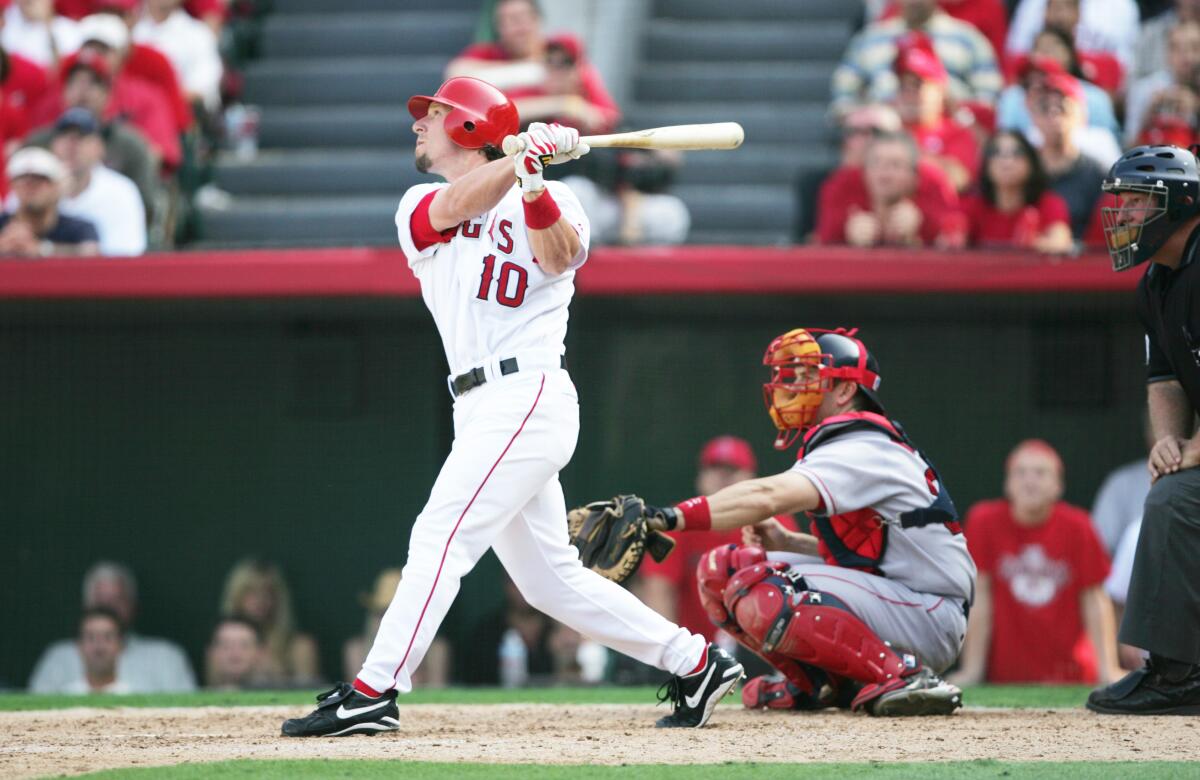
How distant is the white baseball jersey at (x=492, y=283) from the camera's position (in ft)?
14.0

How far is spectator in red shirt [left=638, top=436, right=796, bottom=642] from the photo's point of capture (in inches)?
277

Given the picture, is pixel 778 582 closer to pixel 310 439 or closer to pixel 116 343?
pixel 310 439

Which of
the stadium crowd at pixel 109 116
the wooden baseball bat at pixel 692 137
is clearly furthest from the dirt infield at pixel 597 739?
the stadium crowd at pixel 109 116

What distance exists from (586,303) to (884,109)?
5.82ft

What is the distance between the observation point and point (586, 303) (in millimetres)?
7512

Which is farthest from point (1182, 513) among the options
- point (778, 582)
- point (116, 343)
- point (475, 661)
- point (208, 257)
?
point (116, 343)

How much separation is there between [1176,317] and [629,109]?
4.94m

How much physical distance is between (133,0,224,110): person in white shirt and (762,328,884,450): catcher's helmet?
17.6ft

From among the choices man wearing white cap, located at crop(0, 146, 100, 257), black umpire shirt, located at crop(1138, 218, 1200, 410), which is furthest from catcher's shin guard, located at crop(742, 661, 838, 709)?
man wearing white cap, located at crop(0, 146, 100, 257)

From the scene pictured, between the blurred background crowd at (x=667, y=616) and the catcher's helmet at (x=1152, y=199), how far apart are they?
199 cm

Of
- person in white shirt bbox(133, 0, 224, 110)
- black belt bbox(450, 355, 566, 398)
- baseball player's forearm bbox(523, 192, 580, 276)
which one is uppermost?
person in white shirt bbox(133, 0, 224, 110)

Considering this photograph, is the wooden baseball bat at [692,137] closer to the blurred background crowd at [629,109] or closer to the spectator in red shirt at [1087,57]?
the blurred background crowd at [629,109]

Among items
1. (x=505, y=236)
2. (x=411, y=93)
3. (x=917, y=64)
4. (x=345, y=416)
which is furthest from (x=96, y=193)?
(x=505, y=236)

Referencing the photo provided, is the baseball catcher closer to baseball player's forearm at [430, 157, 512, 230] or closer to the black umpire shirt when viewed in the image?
the black umpire shirt
